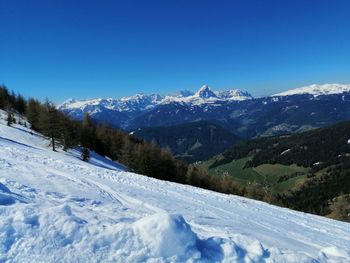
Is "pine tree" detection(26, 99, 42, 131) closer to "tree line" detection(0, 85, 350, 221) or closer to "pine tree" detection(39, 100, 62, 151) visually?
"tree line" detection(0, 85, 350, 221)

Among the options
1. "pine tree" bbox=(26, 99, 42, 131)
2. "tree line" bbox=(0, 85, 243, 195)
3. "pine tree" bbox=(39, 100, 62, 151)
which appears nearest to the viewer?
"pine tree" bbox=(39, 100, 62, 151)

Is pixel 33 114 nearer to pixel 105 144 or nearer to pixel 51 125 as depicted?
pixel 105 144

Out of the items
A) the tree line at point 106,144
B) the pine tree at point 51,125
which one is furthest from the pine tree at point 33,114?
the pine tree at point 51,125

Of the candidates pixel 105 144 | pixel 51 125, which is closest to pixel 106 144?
pixel 105 144

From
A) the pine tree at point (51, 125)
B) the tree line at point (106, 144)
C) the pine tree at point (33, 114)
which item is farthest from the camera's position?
the pine tree at point (33, 114)

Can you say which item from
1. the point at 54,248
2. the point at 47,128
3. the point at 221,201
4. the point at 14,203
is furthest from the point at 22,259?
the point at 47,128

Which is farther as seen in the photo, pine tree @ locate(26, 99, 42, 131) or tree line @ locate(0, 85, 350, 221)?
pine tree @ locate(26, 99, 42, 131)

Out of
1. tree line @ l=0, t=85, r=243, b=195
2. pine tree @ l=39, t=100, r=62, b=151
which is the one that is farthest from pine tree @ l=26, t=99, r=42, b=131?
pine tree @ l=39, t=100, r=62, b=151

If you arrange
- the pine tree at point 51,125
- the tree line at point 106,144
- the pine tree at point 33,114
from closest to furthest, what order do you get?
the pine tree at point 51,125 → the tree line at point 106,144 → the pine tree at point 33,114

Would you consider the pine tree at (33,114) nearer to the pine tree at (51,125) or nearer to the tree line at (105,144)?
the tree line at (105,144)

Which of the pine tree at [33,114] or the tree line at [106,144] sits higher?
the pine tree at [33,114]

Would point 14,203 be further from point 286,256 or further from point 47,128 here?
point 47,128

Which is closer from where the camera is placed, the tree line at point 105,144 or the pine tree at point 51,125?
the pine tree at point 51,125

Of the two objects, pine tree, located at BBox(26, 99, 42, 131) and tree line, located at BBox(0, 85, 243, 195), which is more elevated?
pine tree, located at BBox(26, 99, 42, 131)
